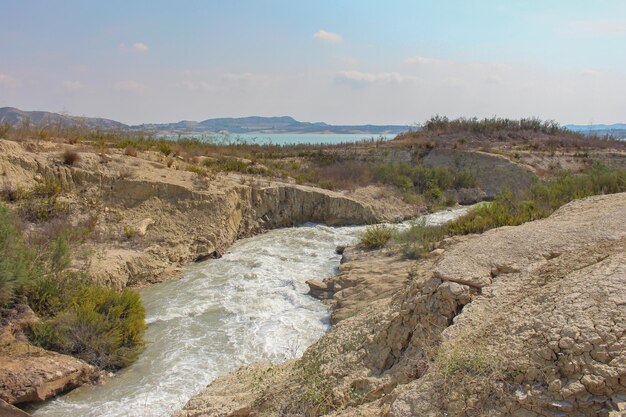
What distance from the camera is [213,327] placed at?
8.52m

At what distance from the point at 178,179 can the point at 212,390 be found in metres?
9.89

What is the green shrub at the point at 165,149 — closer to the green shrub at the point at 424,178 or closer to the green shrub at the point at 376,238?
the green shrub at the point at 376,238

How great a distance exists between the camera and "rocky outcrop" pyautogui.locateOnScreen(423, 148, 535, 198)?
23844 millimetres

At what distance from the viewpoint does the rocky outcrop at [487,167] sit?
23.8 m

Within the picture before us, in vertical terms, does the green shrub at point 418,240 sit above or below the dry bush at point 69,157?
below

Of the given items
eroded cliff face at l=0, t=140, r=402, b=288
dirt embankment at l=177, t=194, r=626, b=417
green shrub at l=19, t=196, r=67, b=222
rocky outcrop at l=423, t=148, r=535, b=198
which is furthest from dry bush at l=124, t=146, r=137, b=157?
rocky outcrop at l=423, t=148, r=535, b=198

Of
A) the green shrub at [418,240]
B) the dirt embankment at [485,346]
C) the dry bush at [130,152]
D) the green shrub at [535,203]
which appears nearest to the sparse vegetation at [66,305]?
the dirt embankment at [485,346]

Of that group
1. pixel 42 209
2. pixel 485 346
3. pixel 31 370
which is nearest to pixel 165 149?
pixel 42 209

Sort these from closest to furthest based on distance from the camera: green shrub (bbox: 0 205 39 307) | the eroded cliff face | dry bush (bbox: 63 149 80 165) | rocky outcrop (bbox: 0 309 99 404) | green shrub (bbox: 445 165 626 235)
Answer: rocky outcrop (bbox: 0 309 99 404) < green shrub (bbox: 0 205 39 307) < green shrub (bbox: 445 165 626 235) < the eroded cliff face < dry bush (bbox: 63 149 80 165)

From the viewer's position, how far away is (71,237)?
10578mm

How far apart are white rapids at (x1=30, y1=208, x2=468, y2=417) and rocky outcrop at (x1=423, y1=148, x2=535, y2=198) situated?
13.3 meters

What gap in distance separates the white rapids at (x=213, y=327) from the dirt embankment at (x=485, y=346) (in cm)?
122

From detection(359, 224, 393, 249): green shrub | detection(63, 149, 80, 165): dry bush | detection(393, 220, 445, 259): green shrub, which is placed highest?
detection(63, 149, 80, 165): dry bush

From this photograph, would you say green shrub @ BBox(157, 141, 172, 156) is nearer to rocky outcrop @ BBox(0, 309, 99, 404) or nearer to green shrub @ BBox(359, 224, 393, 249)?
green shrub @ BBox(359, 224, 393, 249)
